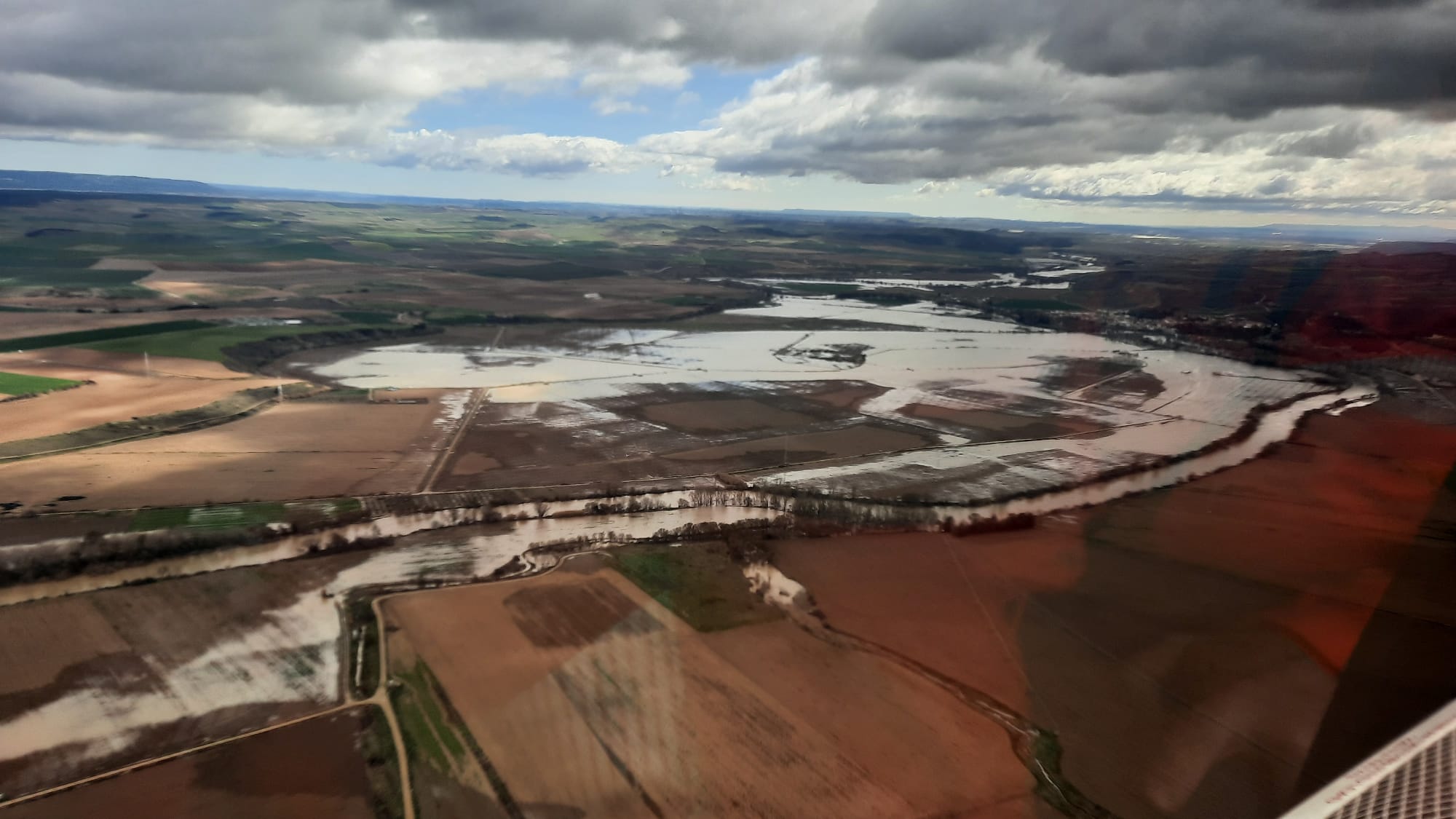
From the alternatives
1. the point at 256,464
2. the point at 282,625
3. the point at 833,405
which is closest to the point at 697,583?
the point at 282,625

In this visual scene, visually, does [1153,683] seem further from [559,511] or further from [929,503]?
[559,511]

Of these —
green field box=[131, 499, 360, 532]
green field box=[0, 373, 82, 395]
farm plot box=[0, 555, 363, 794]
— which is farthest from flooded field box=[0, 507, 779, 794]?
green field box=[0, 373, 82, 395]

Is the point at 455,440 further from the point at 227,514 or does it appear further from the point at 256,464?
the point at 227,514

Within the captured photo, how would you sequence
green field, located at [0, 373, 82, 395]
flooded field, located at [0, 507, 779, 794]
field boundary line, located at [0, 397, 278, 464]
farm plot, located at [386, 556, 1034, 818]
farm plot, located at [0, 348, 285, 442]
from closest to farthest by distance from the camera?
farm plot, located at [386, 556, 1034, 818], flooded field, located at [0, 507, 779, 794], field boundary line, located at [0, 397, 278, 464], farm plot, located at [0, 348, 285, 442], green field, located at [0, 373, 82, 395]

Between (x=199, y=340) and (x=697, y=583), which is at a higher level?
(x=199, y=340)

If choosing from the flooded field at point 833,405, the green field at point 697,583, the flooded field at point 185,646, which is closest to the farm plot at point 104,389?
the flooded field at point 833,405

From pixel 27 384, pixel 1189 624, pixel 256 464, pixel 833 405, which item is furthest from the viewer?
pixel 833 405

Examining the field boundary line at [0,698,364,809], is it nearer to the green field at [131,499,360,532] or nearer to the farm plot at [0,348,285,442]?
the green field at [131,499,360,532]
